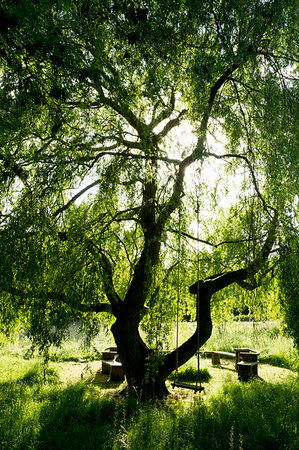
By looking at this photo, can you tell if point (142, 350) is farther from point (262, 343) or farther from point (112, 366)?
point (262, 343)

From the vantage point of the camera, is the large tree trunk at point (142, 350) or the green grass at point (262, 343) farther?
the green grass at point (262, 343)

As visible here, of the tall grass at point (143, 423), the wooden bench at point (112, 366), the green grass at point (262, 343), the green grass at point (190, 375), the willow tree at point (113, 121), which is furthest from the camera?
the green grass at point (262, 343)

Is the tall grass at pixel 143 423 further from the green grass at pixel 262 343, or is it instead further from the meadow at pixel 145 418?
the green grass at pixel 262 343

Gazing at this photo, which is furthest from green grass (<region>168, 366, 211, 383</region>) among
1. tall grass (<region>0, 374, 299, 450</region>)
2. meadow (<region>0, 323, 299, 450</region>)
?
tall grass (<region>0, 374, 299, 450</region>)

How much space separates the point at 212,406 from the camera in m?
5.69

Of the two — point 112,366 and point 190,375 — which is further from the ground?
point 112,366

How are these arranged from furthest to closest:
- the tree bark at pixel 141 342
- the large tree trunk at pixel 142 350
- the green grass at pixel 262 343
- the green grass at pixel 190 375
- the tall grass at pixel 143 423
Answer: the green grass at pixel 262 343
the green grass at pixel 190 375
the large tree trunk at pixel 142 350
the tree bark at pixel 141 342
the tall grass at pixel 143 423

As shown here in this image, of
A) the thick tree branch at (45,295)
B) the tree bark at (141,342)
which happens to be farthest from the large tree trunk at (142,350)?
the thick tree branch at (45,295)

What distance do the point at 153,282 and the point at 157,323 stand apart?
544 millimetres

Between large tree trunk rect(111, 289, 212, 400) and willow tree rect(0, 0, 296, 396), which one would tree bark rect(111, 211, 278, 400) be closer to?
large tree trunk rect(111, 289, 212, 400)

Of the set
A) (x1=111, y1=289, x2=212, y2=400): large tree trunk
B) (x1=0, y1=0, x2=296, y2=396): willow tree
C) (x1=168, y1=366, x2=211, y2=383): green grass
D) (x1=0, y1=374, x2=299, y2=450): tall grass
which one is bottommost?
(x1=0, y1=374, x2=299, y2=450): tall grass

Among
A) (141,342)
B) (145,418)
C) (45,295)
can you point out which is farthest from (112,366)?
(45,295)

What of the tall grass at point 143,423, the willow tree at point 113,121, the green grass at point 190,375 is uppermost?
the willow tree at point 113,121

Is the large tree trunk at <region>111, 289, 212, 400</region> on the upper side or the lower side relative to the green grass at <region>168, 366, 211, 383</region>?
upper
